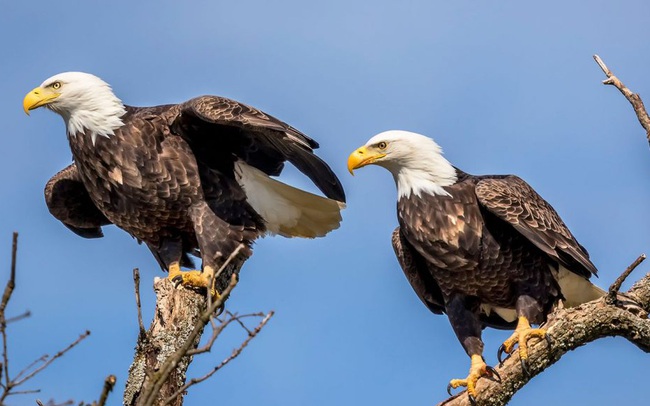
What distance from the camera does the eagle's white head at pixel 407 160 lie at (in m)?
7.14

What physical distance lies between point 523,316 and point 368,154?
1455 millimetres

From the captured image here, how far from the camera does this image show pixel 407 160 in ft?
23.7

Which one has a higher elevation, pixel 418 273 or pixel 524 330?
pixel 418 273

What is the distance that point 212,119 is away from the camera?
710 cm

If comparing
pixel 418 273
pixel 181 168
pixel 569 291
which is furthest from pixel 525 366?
pixel 181 168

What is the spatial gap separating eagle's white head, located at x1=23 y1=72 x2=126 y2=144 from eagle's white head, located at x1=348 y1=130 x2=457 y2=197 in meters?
1.72

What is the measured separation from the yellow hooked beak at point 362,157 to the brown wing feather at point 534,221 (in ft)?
2.27

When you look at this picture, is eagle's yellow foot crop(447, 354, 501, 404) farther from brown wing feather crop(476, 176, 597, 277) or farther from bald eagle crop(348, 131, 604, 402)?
brown wing feather crop(476, 176, 597, 277)

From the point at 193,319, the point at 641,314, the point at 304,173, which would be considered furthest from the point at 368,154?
the point at 641,314

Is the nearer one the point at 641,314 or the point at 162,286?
the point at 641,314

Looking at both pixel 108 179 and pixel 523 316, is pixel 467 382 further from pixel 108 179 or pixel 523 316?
pixel 108 179

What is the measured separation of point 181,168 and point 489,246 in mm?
2114

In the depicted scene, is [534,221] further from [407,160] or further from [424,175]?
[407,160]

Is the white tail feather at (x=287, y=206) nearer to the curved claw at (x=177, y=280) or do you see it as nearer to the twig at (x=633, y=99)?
the curved claw at (x=177, y=280)
